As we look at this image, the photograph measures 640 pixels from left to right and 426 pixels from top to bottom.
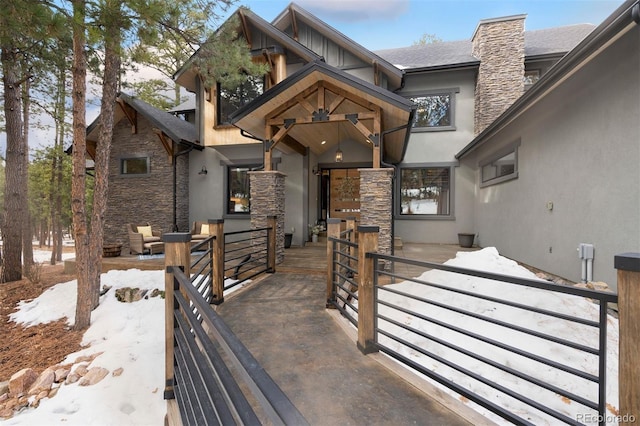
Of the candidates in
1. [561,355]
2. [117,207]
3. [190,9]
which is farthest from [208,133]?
[561,355]

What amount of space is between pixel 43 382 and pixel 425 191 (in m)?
9.70

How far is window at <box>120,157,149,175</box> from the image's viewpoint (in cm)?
955

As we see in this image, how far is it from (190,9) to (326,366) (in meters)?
6.05

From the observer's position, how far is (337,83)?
537 cm

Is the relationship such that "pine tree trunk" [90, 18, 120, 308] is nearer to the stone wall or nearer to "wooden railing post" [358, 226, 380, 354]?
the stone wall

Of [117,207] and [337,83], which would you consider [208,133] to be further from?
[337,83]

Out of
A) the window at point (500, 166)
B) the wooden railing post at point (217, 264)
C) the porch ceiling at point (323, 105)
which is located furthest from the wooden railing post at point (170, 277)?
the window at point (500, 166)

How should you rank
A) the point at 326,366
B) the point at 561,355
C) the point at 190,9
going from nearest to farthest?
the point at 326,366 < the point at 561,355 < the point at 190,9

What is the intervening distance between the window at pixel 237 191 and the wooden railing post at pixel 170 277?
7.33 m

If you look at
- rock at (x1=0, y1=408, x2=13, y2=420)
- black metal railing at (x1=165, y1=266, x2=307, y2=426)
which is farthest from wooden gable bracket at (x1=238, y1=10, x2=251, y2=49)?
rock at (x1=0, y1=408, x2=13, y2=420)

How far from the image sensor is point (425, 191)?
9.94 m

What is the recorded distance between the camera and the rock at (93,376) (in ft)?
10.7

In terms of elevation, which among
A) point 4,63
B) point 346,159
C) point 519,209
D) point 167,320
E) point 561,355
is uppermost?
point 4,63

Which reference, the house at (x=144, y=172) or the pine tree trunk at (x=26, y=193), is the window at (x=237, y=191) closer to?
the house at (x=144, y=172)
